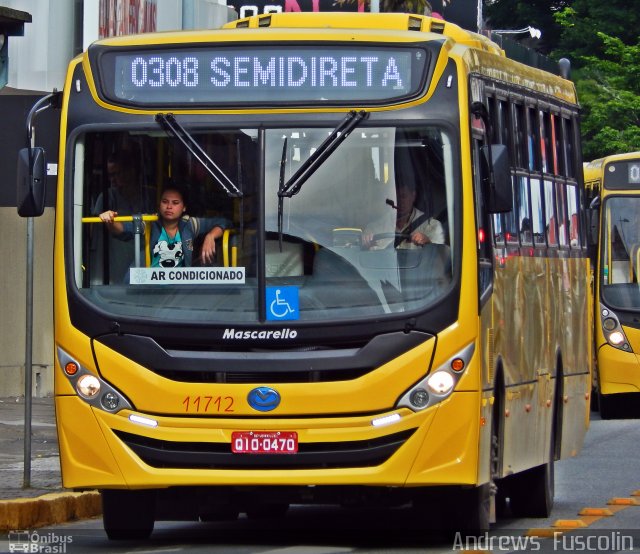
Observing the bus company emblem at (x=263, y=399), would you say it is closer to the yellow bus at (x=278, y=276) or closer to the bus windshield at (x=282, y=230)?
the yellow bus at (x=278, y=276)

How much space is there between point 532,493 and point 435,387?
127 inches

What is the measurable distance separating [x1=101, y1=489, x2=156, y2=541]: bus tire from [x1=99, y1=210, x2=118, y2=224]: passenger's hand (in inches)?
60.1

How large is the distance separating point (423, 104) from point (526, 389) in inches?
102

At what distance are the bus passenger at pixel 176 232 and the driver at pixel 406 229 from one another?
822 mm

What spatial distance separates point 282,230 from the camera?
36.5 ft

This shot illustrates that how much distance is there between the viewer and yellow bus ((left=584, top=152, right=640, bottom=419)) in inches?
996

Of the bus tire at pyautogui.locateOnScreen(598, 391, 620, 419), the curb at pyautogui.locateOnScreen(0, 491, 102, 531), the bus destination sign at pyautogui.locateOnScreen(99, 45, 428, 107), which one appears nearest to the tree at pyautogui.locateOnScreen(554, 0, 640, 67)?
the bus tire at pyautogui.locateOnScreen(598, 391, 620, 419)

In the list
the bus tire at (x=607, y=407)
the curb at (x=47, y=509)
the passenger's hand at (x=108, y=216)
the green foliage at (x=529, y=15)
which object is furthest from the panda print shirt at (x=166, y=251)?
the green foliage at (x=529, y=15)

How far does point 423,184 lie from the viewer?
11188 mm

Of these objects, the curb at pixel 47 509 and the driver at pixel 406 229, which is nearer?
the driver at pixel 406 229

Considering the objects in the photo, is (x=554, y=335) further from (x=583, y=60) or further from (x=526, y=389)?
(x=583, y=60)

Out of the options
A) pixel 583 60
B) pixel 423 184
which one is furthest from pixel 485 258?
pixel 583 60

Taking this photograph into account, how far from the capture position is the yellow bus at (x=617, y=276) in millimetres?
25297

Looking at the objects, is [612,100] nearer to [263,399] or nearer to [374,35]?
[374,35]
